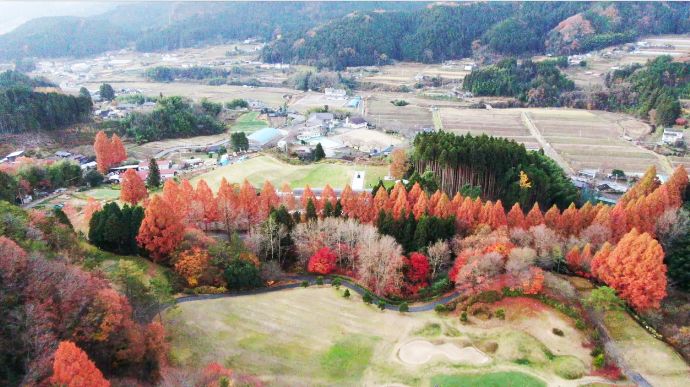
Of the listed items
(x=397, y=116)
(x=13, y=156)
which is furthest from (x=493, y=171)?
(x=13, y=156)

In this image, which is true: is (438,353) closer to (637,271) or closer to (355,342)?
(355,342)

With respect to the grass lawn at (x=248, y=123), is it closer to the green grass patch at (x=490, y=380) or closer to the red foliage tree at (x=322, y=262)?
the red foliage tree at (x=322, y=262)

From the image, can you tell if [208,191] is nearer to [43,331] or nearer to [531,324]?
[43,331]

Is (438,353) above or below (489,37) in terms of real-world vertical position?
below

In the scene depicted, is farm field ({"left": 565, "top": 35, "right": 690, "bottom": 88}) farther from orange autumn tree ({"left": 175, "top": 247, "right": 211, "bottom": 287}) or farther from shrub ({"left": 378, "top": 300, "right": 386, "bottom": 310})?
orange autumn tree ({"left": 175, "top": 247, "right": 211, "bottom": 287})

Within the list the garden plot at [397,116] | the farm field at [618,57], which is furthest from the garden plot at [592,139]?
the farm field at [618,57]
